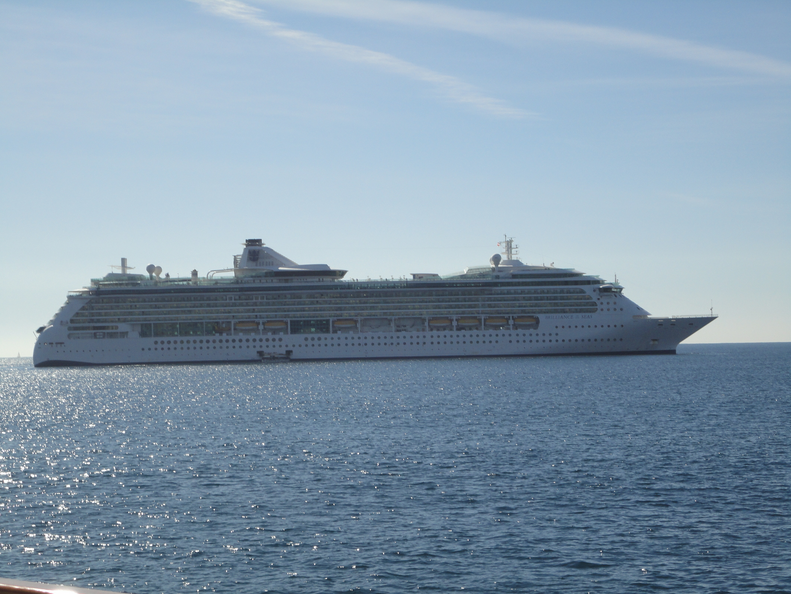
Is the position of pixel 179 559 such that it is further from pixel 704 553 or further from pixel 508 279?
pixel 508 279

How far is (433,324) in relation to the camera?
105000 mm

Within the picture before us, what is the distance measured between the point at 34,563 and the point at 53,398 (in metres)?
56.5

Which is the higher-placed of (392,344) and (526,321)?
(526,321)

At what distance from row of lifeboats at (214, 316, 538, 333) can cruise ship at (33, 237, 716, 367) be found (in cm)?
13

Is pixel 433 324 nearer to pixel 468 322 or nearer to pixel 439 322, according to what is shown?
pixel 439 322

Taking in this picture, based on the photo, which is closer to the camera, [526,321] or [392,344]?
[526,321]

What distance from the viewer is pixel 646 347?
4156 inches

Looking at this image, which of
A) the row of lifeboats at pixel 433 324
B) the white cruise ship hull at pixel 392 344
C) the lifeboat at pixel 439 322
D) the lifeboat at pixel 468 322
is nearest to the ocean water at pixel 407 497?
the white cruise ship hull at pixel 392 344

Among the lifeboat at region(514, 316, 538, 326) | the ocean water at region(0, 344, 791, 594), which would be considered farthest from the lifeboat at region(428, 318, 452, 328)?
the ocean water at region(0, 344, 791, 594)

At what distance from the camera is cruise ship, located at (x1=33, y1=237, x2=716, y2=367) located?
336 ft

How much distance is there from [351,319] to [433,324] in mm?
10423

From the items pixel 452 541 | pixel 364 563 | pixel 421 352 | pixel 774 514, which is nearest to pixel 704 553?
pixel 774 514

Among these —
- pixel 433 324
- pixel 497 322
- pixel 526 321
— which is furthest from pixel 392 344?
pixel 526 321

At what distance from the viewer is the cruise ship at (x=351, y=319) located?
103m
